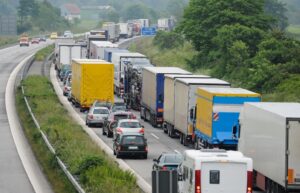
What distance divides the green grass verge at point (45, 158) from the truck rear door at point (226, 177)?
18.3 ft

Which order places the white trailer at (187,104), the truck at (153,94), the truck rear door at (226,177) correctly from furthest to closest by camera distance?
the truck at (153,94), the white trailer at (187,104), the truck rear door at (226,177)

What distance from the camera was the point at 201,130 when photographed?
45.2 m

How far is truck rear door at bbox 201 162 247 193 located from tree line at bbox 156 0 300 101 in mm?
32475

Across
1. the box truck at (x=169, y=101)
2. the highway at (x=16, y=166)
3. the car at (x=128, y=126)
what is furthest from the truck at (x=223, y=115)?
the box truck at (x=169, y=101)

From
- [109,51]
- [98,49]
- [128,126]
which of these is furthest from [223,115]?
[98,49]

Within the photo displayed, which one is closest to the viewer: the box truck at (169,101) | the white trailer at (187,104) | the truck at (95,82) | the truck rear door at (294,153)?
the truck rear door at (294,153)

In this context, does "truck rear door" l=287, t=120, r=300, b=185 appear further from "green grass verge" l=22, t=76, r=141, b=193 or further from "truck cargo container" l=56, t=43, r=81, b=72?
"truck cargo container" l=56, t=43, r=81, b=72

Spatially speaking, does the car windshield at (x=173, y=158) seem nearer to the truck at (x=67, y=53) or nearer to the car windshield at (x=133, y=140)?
the car windshield at (x=133, y=140)

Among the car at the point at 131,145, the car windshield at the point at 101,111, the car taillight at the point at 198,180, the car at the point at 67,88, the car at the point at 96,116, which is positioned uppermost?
the car taillight at the point at 198,180

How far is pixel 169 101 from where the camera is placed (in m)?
55.2

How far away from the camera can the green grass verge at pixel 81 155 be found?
102 feet

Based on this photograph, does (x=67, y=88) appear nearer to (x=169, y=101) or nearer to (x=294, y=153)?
(x=169, y=101)

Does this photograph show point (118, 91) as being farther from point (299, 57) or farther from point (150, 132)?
point (150, 132)

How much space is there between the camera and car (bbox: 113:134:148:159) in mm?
45281
